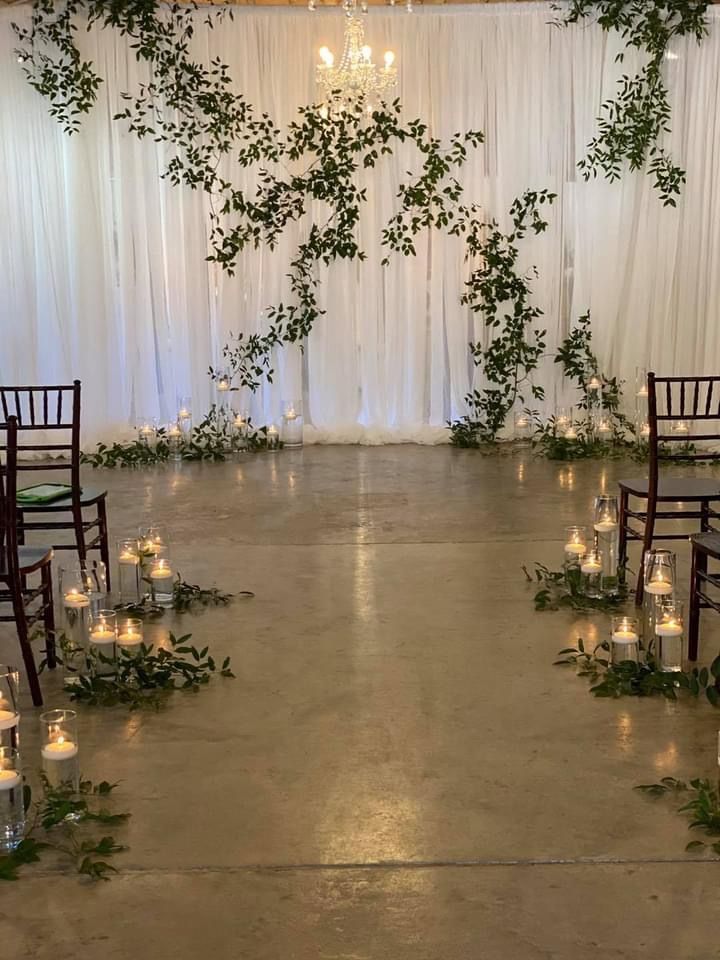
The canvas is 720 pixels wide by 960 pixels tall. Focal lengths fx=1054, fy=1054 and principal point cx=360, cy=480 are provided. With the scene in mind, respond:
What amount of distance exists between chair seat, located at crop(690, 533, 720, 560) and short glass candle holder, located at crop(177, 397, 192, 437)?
4.94m

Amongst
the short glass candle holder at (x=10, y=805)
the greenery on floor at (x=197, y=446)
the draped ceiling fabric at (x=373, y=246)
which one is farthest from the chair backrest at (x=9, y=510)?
the draped ceiling fabric at (x=373, y=246)

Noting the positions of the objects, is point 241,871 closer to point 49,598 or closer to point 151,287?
point 49,598

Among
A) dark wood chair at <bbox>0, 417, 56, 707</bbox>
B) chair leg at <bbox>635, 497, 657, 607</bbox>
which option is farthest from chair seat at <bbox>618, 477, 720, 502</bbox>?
dark wood chair at <bbox>0, 417, 56, 707</bbox>

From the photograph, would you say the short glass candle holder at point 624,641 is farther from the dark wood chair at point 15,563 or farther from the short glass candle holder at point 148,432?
the short glass candle holder at point 148,432

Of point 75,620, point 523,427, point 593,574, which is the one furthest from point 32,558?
point 523,427

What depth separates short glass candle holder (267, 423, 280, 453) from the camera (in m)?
7.82

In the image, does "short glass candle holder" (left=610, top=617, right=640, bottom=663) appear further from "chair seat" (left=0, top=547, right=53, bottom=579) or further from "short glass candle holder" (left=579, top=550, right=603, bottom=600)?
"chair seat" (left=0, top=547, right=53, bottom=579)

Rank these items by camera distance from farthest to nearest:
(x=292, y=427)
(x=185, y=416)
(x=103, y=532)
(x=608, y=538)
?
(x=292, y=427), (x=185, y=416), (x=103, y=532), (x=608, y=538)

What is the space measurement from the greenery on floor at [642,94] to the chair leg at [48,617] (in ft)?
18.4

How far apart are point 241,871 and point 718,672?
5.39 feet

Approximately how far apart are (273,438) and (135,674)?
4537mm

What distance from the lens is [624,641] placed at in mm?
3451

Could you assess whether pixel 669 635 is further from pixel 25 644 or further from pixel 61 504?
pixel 61 504

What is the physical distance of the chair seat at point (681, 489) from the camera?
158 inches
